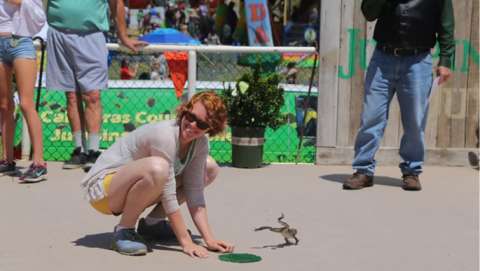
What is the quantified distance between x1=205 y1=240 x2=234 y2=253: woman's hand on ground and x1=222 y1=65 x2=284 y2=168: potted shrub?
3.06 meters

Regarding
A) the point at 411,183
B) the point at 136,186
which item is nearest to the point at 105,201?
the point at 136,186

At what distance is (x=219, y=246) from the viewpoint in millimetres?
4832

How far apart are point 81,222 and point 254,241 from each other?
1188mm

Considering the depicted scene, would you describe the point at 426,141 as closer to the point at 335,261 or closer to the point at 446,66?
the point at 446,66

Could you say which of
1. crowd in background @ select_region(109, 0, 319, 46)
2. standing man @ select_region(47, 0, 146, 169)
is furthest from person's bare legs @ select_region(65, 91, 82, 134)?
crowd in background @ select_region(109, 0, 319, 46)

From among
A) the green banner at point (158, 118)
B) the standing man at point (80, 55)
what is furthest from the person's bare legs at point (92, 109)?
the green banner at point (158, 118)

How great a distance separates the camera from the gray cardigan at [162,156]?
15.2 feet

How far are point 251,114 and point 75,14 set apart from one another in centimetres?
178

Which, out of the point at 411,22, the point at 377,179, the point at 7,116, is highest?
the point at 411,22

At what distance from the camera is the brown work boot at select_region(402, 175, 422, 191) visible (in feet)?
23.1

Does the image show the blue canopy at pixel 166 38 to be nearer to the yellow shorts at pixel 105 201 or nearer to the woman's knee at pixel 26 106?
the woman's knee at pixel 26 106

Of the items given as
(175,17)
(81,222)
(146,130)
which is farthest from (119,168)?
(175,17)

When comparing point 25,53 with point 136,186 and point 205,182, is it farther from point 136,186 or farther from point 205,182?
point 136,186

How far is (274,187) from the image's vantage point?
7.05m
